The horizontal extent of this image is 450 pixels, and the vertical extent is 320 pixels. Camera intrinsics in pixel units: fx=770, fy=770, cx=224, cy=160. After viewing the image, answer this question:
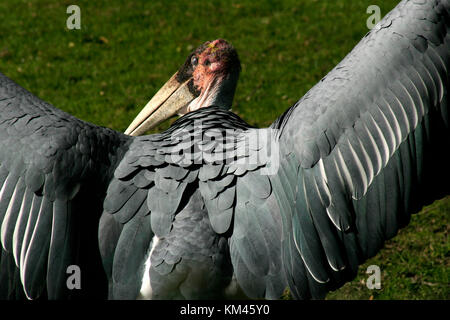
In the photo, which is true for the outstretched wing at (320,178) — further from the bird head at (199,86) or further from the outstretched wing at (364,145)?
the bird head at (199,86)

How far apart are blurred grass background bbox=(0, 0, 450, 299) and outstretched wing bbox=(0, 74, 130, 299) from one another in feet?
12.2

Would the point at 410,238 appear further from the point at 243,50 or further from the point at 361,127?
the point at 243,50

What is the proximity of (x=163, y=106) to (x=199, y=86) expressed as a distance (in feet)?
0.95

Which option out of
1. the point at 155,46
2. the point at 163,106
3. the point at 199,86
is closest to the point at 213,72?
the point at 199,86

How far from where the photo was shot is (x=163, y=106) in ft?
17.7

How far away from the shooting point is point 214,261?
3.75m

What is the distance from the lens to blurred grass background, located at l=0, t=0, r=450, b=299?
27.0 ft

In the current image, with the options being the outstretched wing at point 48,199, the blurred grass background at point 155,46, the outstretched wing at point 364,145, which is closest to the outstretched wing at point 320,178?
the outstretched wing at point 364,145

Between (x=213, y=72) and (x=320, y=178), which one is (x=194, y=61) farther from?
(x=320, y=178)

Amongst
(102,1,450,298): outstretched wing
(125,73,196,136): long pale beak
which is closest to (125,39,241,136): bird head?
(125,73,196,136): long pale beak

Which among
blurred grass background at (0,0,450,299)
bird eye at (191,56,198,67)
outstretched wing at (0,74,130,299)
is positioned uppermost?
blurred grass background at (0,0,450,299)

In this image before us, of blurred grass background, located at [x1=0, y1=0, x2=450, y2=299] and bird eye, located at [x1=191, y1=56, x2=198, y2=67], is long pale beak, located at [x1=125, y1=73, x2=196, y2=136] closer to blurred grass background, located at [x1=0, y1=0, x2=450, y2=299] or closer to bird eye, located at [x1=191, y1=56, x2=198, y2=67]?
bird eye, located at [x1=191, y1=56, x2=198, y2=67]
